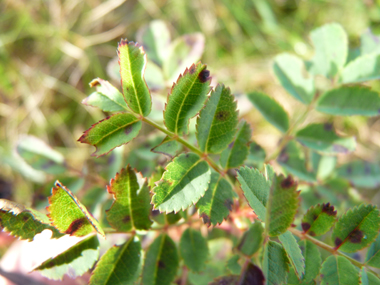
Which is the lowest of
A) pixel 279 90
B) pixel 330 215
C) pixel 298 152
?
pixel 279 90

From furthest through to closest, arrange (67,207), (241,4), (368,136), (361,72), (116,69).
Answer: (241,4), (368,136), (116,69), (361,72), (67,207)

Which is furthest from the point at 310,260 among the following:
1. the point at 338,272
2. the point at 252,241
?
the point at 252,241

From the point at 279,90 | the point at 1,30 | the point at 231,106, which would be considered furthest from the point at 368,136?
the point at 1,30

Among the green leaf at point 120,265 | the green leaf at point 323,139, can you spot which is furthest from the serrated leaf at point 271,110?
the green leaf at point 120,265

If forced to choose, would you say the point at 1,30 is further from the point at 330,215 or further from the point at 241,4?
the point at 330,215

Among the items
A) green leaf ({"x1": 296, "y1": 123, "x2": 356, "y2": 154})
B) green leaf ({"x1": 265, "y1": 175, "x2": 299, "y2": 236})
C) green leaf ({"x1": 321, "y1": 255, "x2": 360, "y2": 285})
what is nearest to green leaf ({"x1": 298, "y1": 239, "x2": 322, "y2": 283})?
green leaf ({"x1": 321, "y1": 255, "x2": 360, "y2": 285})

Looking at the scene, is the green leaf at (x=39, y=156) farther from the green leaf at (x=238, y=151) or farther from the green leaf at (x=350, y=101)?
the green leaf at (x=350, y=101)
